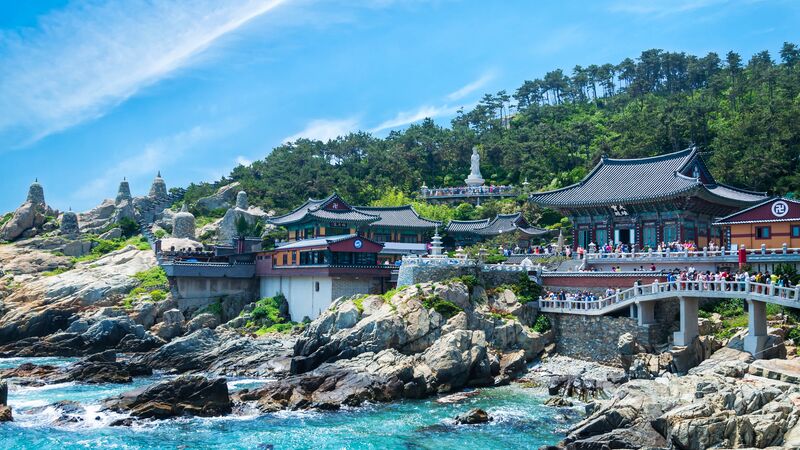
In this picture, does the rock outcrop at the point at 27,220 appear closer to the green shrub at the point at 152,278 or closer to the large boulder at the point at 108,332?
the green shrub at the point at 152,278

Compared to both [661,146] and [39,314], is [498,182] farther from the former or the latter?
[39,314]

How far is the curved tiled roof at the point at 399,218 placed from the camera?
72625 mm

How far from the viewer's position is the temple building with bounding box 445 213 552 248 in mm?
72875

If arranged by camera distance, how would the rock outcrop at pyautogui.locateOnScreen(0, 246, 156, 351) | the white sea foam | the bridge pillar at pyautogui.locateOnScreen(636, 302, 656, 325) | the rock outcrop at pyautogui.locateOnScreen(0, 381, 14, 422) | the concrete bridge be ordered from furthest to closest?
the rock outcrop at pyautogui.locateOnScreen(0, 246, 156, 351)
the white sea foam
the bridge pillar at pyautogui.locateOnScreen(636, 302, 656, 325)
the concrete bridge
the rock outcrop at pyautogui.locateOnScreen(0, 381, 14, 422)

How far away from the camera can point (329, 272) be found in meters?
57.4

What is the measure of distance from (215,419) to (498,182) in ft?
238

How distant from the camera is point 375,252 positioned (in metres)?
60.1

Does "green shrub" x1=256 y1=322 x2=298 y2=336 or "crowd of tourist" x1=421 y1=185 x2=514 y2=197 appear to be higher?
"crowd of tourist" x1=421 y1=185 x2=514 y2=197

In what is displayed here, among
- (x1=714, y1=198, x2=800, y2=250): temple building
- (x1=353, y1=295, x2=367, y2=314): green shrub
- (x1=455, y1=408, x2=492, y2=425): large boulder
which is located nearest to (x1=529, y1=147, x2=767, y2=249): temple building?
(x1=714, y1=198, x2=800, y2=250): temple building

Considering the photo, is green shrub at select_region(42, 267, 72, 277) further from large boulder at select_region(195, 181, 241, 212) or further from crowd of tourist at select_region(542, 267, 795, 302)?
crowd of tourist at select_region(542, 267, 795, 302)

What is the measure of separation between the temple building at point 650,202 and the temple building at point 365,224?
17.0 m

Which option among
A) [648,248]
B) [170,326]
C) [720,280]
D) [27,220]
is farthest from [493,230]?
[27,220]

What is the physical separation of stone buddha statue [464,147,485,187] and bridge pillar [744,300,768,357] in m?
63.0

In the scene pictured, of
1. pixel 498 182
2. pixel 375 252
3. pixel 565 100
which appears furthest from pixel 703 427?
pixel 565 100
